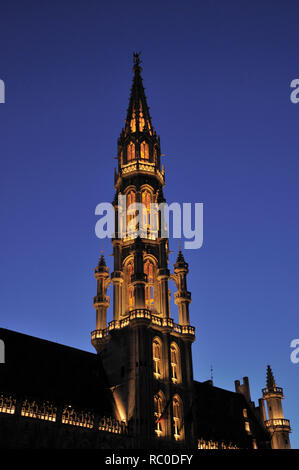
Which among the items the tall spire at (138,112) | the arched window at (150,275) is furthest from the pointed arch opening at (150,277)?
the tall spire at (138,112)

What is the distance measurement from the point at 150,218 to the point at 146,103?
875 inches

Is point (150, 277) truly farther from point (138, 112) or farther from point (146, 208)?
point (138, 112)

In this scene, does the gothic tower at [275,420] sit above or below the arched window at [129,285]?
below

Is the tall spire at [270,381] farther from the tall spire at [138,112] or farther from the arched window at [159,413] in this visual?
the tall spire at [138,112]

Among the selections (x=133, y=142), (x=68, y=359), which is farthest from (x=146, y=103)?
(x=68, y=359)

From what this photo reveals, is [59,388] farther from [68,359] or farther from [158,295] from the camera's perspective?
[158,295]

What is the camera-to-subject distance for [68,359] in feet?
227

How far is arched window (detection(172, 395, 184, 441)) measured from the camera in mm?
67869

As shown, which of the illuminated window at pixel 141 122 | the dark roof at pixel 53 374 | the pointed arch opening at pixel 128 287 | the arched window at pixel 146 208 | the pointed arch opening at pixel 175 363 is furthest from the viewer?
the illuminated window at pixel 141 122

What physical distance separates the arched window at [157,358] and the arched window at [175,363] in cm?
187

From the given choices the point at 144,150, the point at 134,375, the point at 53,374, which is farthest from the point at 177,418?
the point at 144,150

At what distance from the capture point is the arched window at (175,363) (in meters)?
70.9

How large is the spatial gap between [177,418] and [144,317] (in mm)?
A: 12347

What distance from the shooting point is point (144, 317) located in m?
68.6
